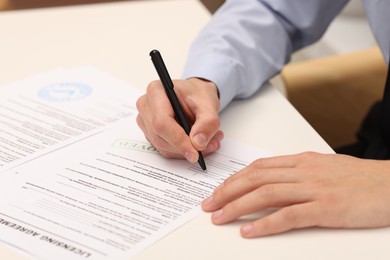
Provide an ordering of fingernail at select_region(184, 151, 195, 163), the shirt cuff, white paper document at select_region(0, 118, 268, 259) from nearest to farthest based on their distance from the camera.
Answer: white paper document at select_region(0, 118, 268, 259), fingernail at select_region(184, 151, 195, 163), the shirt cuff

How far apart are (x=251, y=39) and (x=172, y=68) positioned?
0.15 meters

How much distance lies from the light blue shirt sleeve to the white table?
39 millimetres

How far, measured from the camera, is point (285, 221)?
578 mm

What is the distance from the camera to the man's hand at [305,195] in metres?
0.58

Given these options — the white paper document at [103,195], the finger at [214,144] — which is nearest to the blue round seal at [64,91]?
the white paper document at [103,195]

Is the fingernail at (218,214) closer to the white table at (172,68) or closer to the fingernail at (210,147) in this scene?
the white table at (172,68)

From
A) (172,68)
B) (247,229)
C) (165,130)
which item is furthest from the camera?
(172,68)

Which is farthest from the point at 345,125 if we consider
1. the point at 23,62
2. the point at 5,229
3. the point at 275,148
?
the point at 5,229

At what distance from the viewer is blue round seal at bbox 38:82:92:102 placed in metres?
0.85

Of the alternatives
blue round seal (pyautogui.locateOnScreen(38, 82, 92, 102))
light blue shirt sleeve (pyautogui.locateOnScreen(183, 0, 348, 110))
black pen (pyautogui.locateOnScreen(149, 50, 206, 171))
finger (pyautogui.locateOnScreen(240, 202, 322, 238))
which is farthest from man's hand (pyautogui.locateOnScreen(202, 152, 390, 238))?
blue round seal (pyautogui.locateOnScreen(38, 82, 92, 102))

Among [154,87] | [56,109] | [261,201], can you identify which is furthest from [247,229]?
[56,109]

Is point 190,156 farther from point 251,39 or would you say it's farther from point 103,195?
point 251,39

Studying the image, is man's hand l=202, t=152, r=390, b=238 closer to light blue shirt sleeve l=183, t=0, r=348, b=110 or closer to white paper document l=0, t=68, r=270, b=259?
white paper document l=0, t=68, r=270, b=259

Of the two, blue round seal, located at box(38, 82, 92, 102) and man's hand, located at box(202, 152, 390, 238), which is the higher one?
Answer: blue round seal, located at box(38, 82, 92, 102)
